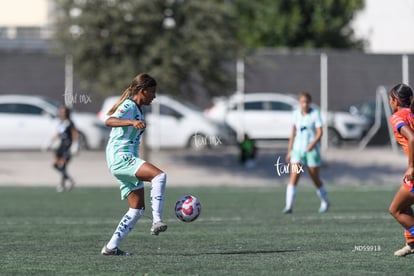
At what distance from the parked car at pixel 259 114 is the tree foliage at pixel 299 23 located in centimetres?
1375

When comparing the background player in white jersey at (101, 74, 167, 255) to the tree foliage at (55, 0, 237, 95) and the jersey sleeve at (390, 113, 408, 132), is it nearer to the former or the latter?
the jersey sleeve at (390, 113, 408, 132)

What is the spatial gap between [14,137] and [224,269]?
24598 millimetres

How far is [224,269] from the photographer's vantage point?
10.2 metres

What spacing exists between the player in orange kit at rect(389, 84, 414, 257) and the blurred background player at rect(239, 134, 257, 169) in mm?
21235

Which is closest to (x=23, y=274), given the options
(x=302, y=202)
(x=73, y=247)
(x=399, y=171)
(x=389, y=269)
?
(x=73, y=247)

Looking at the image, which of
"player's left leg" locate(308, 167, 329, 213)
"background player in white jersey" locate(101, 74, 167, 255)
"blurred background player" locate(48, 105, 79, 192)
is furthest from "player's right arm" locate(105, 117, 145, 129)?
"blurred background player" locate(48, 105, 79, 192)

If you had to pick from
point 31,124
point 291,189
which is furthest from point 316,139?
point 31,124

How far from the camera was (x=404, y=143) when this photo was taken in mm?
10961

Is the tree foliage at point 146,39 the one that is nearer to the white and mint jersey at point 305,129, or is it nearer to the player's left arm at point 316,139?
the white and mint jersey at point 305,129

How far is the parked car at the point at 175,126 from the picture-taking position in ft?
114

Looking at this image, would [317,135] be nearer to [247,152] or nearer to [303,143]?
[303,143]

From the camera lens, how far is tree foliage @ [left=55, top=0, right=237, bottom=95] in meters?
31.5

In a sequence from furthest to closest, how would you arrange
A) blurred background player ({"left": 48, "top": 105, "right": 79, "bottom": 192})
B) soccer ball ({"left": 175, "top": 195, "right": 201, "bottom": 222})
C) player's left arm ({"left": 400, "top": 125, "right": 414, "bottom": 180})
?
blurred background player ({"left": 48, "top": 105, "right": 79, "bottom": 192}) → soccer ball ({"left": 175, "top": 195, "right": 201, "bottom": 222}) → player's left arm ({"left": 400, "top": 125, "right": 414, "bottom": 180})

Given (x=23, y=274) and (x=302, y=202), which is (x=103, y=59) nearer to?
(x=302, y=202)
